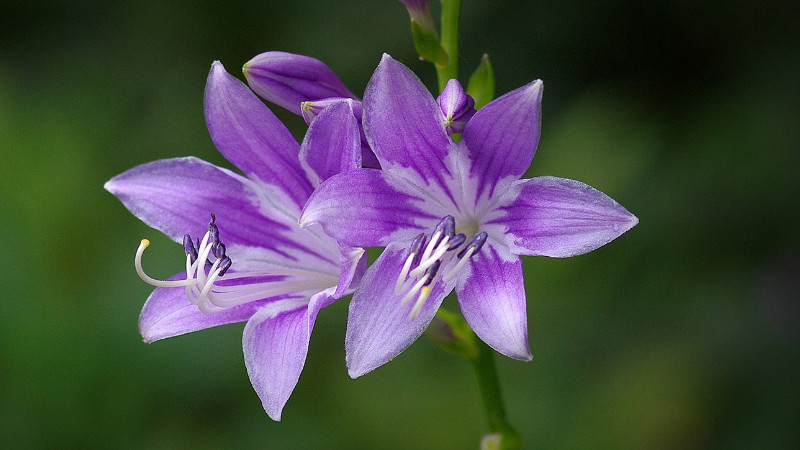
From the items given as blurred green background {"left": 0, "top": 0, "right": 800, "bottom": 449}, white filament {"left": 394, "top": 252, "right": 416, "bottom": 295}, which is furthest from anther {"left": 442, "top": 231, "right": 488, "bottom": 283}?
blurred green background {"left": 0, "top": 0, "right": 800, "bottom": 449}

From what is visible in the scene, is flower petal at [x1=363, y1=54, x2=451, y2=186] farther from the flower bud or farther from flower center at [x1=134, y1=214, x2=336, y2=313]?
flower center at [x1=134, y1=214, x2=336, y2=313]

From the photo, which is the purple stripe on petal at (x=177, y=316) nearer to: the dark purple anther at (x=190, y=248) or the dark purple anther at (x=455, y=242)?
the dark purple anther at (x=190, y=248)

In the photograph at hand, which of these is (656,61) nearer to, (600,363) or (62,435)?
(600,363)

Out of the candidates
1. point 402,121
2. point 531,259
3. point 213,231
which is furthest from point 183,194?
point 531,259

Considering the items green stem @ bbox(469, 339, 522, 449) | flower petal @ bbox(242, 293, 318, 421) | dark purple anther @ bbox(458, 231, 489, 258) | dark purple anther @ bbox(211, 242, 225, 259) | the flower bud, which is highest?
the flower bud

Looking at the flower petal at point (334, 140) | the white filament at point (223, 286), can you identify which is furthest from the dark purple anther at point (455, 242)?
the white filament at point (223, 286)

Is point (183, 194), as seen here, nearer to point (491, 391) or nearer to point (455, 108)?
point (455, 108)
